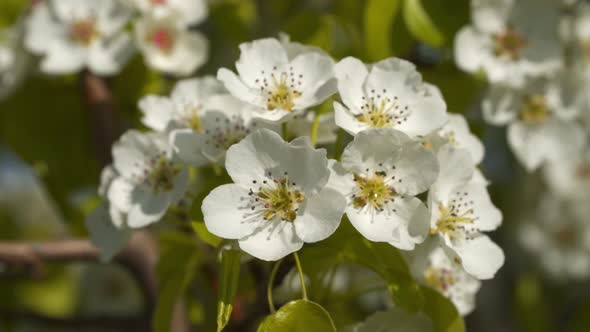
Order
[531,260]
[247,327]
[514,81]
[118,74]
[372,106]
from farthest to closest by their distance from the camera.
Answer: [531,260], [118,74], [514,81], [247,327], [372,106]

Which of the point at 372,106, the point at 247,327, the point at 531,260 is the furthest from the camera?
the point at 531,260

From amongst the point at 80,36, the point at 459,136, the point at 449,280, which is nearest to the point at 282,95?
the point at 459,136

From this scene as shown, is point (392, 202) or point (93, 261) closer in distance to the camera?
point (392, 202)

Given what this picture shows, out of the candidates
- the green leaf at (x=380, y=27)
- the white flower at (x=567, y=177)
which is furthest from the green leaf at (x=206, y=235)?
the white flower at (x=567, y=177)

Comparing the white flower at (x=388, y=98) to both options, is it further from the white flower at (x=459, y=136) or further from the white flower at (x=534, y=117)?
the white flower at (x=534, y=117)

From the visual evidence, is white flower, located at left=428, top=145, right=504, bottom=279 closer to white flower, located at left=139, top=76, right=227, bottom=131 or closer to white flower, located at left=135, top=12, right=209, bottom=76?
white flower, located at left=139, top=76, right=227, bottom=131

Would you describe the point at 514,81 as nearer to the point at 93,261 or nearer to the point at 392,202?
the point at 392,202

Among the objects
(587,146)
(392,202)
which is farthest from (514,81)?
(392,202)
